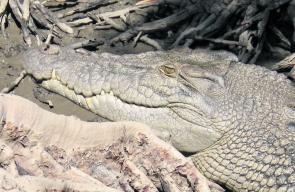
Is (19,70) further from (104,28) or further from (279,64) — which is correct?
(279,64)

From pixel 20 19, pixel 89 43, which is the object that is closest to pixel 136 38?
pixel 89 43

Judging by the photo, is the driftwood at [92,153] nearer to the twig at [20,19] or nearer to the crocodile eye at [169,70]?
the crocodile eye at [169,70]

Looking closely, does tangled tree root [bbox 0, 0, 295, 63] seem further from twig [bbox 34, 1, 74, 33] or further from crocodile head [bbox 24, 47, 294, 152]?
crocodile head [bbox 24, 47, 294, 152]

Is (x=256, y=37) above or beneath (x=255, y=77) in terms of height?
beneath

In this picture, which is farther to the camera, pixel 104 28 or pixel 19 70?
pixel 104 28

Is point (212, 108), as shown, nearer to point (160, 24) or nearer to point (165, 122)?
point (165, 122)

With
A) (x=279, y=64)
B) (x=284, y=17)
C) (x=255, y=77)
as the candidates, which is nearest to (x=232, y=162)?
(x=255, y=77)
